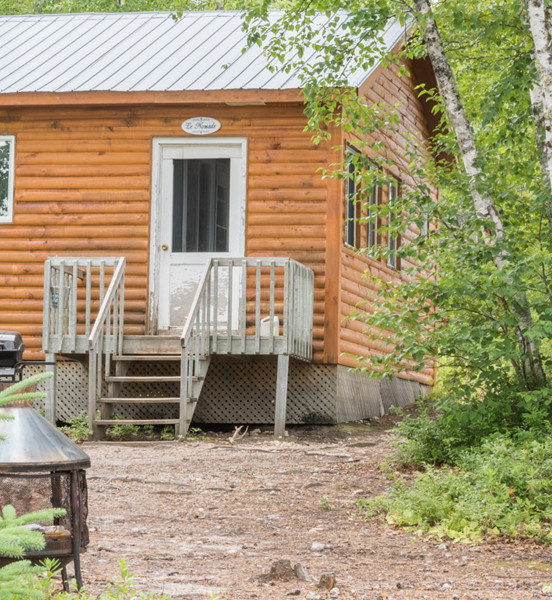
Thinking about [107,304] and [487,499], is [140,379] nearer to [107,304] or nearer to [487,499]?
[107,304]

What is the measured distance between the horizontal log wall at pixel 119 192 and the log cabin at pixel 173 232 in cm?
2

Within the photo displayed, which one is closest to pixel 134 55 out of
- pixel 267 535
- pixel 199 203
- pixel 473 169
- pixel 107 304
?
pixel 199 203

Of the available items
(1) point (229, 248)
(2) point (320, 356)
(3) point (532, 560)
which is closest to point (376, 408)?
(2) point (320, 356)

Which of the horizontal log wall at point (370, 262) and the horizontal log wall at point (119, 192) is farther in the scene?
the horizontal log wall at point (370, 262)

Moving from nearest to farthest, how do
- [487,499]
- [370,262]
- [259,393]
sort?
[487,499] < [259,393] < [370,262]

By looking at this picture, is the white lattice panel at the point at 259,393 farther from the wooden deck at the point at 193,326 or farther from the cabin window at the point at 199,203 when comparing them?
the cabin window at the point at 199,203

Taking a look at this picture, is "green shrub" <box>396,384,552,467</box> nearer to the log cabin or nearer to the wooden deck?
the wooden deck

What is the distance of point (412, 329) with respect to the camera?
7.84m

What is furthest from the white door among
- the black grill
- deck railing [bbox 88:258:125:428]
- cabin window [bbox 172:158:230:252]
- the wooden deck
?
the black grill

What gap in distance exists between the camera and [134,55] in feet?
43.4

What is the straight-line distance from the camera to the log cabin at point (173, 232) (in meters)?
11.4

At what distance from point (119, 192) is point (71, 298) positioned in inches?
62.4

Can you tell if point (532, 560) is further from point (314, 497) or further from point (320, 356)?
point (320, 356)

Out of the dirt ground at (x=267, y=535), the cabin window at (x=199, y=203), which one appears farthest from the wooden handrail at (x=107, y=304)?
the dirt ground at (x=267, y=535)
